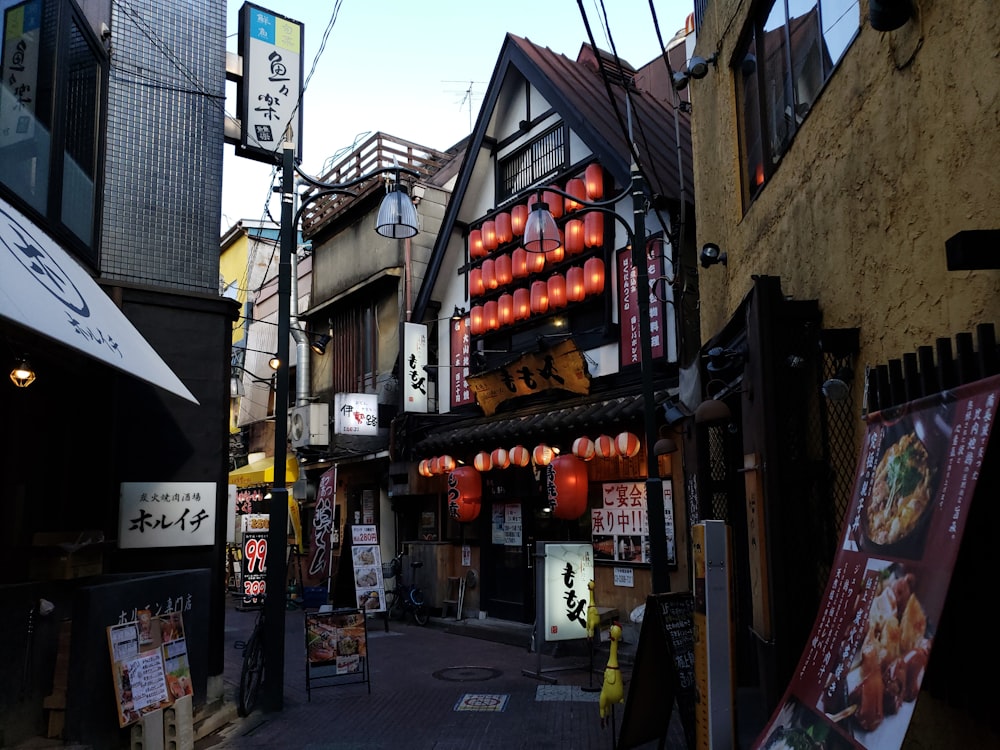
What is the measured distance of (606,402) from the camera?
15023 mm

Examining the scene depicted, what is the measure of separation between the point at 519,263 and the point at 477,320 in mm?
1999

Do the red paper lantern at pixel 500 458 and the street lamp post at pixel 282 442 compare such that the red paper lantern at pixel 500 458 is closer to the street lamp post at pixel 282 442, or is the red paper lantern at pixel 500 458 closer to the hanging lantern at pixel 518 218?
the hanging lantern at pixel 518 218

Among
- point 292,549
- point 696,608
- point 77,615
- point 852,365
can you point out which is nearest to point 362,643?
point 77,615

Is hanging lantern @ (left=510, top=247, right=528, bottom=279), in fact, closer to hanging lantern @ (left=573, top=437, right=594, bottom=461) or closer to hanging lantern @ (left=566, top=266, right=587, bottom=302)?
hanging lantern @ (left=566, top=266, right=587, bottom=302)

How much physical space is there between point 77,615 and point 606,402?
32.2ft

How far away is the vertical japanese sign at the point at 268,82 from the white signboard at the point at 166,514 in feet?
16.8

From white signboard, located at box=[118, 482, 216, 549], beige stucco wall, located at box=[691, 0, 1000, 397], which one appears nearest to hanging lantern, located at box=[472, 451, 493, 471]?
white signboard, located at box=[118, 482, 216, 549]

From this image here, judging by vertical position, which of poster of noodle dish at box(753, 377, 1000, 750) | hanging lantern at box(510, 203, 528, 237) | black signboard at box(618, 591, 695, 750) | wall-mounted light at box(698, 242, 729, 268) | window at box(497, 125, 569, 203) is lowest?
black signboard at box(618, 591, 695, 750)

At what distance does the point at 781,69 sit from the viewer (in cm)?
842

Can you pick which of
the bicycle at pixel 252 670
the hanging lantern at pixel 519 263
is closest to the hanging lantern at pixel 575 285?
the hanging lantern at pixel 519 263

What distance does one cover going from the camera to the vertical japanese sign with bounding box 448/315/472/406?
19781mm

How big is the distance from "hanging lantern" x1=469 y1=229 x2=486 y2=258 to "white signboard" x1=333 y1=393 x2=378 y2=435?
4.78m

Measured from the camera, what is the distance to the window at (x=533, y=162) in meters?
17.9

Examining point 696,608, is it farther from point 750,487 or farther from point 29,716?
A: point 29,716
